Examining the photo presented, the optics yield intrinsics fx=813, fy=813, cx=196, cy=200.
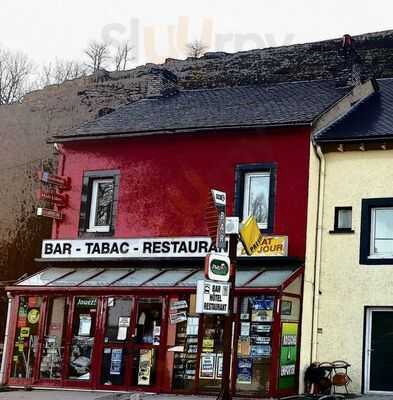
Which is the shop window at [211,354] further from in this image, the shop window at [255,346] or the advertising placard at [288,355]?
the advertising placard at [288,355]

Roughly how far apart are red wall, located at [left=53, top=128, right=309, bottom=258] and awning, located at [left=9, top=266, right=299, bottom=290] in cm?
93

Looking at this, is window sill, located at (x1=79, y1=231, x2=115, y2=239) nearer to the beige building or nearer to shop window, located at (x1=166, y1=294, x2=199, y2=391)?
shop window, located at (x1=166, y1=294, x2=199, y2=391)

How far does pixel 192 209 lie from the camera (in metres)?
19.8

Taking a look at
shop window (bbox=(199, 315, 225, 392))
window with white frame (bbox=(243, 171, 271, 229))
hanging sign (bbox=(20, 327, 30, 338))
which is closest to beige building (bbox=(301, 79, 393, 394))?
window with white frame (bbox=(243, 171, 271, 229))

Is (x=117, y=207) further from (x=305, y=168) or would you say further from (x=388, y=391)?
(x=388, y=391)

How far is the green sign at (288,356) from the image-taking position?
17.2 meters

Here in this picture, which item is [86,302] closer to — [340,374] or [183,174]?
[183,174]

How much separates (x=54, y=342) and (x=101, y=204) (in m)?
3.93

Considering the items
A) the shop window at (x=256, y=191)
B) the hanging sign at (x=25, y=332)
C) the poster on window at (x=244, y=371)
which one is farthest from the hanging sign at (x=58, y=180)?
the poster on window at (x=244, y=371)

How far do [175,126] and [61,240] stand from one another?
13.7ft

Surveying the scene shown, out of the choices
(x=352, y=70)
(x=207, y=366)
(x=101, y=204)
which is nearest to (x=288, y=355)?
(x=207, y=366)

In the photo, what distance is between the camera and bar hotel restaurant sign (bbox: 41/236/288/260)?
18.6m

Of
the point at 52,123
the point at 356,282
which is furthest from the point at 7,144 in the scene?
the point at 356,282

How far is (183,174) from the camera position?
66.4ft
